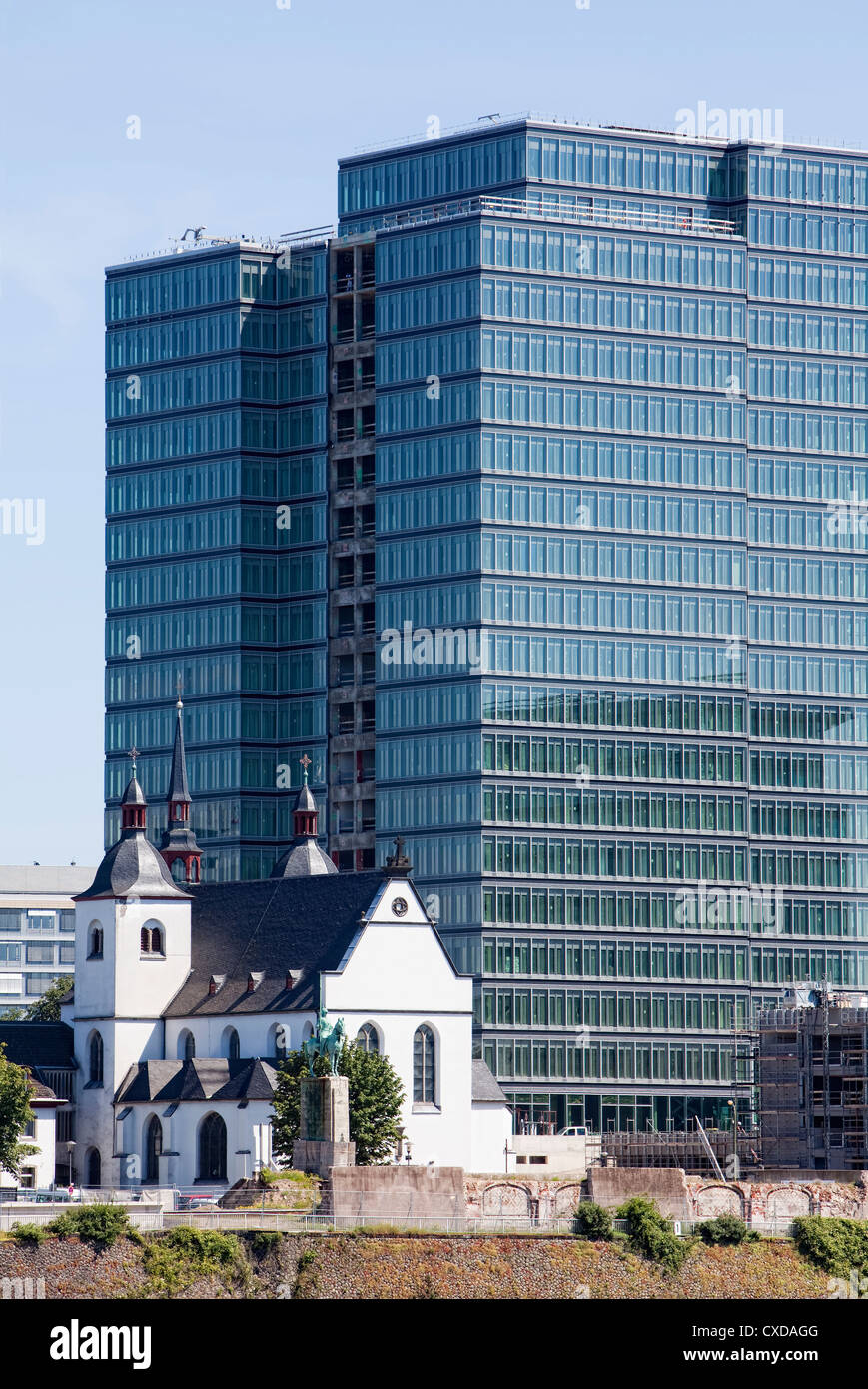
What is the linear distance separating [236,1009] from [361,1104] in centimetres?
2174

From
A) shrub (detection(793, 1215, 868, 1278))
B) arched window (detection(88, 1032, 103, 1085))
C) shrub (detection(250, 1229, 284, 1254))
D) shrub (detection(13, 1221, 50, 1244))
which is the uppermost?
arched window (detection(88, 1032, 103, 1085))

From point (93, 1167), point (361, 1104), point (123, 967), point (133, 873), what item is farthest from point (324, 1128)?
point (133, 873)

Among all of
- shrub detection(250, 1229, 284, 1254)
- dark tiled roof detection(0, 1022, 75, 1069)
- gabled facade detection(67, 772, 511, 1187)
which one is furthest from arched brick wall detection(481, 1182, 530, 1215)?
dark tiled roof detection(0, 1022, 75, 1069)

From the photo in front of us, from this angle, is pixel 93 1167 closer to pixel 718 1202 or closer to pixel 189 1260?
pixel 718 1202

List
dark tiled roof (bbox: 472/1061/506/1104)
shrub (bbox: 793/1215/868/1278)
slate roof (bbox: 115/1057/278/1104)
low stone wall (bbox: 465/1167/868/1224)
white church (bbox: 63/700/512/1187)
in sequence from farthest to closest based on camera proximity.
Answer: dark tiled roof (bbox: 472/1061/506/1104) → white church (bbox: 63/700/512/1187) → slate roof (bbox: 115/1057/278/1104) → shrub (bbox: 793/1215/868/1278) → low stone wall (bbox: 465/1167/868/1224)

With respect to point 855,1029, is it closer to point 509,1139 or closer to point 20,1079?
point 509,1139

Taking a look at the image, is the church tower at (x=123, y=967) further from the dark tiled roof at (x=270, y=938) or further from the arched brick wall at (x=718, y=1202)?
the arched brick wall at (x=718, y=1202)

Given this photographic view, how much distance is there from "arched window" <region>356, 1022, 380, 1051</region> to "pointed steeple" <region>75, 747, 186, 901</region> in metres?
20.1

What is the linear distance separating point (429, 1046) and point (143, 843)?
82.2 ft

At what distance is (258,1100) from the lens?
174625 mm

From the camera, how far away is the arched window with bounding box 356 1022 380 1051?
176m

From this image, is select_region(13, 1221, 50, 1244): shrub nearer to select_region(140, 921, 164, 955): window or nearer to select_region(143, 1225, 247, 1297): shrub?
select_region(143, 1225, 247, 1297): shrub
